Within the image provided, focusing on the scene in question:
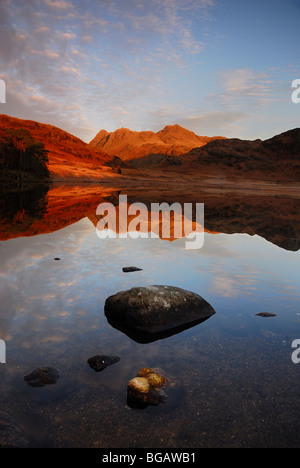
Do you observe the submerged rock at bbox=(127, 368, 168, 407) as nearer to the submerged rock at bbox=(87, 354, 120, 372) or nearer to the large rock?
the submerged rock at bbox=(87, 354, 120, 372)

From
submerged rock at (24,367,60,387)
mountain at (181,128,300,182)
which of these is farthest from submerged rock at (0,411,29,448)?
mountain at (181,128,300,182)

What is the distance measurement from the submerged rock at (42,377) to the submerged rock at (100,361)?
0.52 meters

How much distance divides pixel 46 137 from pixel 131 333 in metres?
206

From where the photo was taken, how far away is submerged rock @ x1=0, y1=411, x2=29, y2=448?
139 inches

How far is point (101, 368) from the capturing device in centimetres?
495

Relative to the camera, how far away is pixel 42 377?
4617mm

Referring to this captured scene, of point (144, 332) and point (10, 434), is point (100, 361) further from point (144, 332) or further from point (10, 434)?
point (10, 434)

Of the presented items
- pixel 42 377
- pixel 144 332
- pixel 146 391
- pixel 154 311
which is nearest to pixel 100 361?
pixel 42 377

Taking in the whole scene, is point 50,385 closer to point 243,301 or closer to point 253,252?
point 243,301

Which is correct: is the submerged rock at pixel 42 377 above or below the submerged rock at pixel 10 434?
above

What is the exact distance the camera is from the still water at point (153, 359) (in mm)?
3820

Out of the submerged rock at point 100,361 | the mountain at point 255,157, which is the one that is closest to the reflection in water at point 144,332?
the submerged rock at point 100,361

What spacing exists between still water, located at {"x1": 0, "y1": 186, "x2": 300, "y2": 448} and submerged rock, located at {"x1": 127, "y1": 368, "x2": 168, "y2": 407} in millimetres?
94

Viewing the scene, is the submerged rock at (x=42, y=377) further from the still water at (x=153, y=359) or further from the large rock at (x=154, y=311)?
the large rock at (x=154, y=311)
